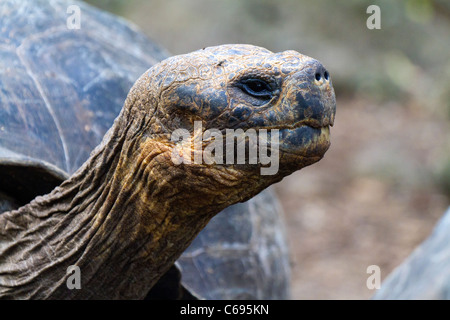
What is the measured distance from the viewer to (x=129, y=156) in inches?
102

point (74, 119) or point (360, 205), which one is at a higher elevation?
point (360, 205)

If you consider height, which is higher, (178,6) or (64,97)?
(178,6)

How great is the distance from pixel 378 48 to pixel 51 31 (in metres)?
11.4

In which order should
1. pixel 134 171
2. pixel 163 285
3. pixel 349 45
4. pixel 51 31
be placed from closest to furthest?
pixel 134 171 < pixel 163 285 < pixel 51 31 < pixel 349 45

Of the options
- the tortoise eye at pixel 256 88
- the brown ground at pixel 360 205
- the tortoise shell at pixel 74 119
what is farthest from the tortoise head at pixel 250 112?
the brown ground at pixel 360 205

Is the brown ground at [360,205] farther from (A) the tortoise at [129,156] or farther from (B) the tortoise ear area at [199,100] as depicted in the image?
(B) the tortoise ear area at [199,100]

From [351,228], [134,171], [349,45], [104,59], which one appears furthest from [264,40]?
[134,171]

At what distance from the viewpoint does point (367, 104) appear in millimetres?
13023

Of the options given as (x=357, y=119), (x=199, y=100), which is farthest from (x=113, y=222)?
(x=357, y=119)

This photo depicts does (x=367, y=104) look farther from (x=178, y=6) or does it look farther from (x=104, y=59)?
(x=104, y=59)

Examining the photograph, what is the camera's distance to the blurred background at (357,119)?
8.42 m

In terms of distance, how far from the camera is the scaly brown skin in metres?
2.29

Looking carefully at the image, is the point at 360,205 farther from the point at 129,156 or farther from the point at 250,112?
the point at 250,112

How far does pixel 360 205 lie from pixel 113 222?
23.4 feet
